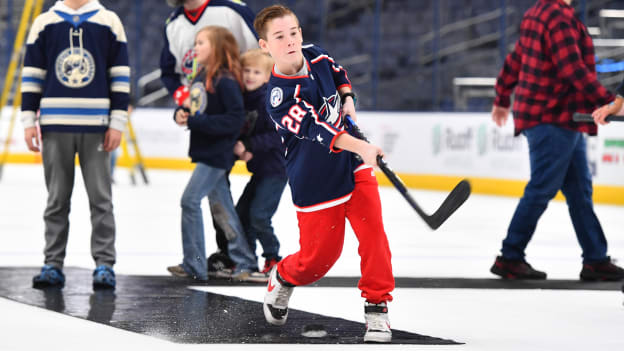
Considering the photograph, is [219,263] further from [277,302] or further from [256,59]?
[277,302]

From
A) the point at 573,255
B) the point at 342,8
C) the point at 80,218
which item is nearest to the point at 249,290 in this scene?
the point at 573,255

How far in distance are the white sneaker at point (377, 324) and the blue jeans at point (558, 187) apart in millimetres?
1739

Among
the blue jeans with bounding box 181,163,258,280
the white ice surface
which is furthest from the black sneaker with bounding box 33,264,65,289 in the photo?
the blue jeans with bounding box 181,163,258,280

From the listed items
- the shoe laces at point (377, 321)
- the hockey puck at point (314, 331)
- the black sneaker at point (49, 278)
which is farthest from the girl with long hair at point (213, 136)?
the shoe laces at point (377, 321)

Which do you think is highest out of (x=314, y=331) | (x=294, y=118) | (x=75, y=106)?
(x=294, y=118)

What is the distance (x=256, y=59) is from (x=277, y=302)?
5.28 ft

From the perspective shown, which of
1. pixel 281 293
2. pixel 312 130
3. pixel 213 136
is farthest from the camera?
pixel 213 136

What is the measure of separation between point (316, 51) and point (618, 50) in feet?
34.2

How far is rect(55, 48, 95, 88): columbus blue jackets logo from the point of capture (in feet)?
13.8

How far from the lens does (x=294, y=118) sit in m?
3.04

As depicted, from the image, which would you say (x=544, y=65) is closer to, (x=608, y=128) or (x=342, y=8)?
(x=608, y=128)

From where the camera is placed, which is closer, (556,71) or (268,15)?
(268,15)

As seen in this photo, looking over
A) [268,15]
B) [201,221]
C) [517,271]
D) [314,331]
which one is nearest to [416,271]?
[517,271]

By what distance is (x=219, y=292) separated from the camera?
4.17 m
